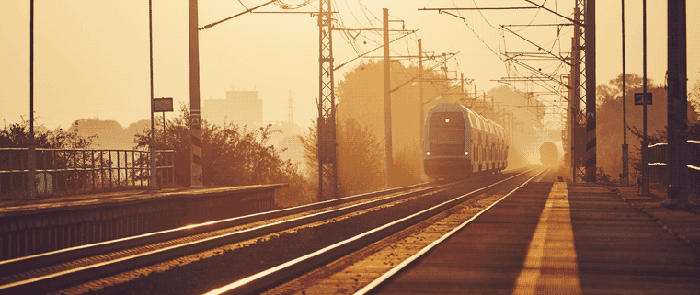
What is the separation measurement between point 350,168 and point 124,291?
1550 inches

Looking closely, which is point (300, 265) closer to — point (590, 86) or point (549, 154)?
point (590, 86)

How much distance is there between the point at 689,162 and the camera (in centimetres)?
1980

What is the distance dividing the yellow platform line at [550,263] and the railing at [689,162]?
4688 millimetres

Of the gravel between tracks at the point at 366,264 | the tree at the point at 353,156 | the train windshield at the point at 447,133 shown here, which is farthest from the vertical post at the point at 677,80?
the tree at the point at 353,156

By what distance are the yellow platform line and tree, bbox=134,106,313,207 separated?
19.0 metres

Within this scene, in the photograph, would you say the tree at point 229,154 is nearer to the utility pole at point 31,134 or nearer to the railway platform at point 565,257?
the utility pole at point 31,134

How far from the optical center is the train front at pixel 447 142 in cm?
4128

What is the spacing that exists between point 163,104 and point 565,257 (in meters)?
14.8

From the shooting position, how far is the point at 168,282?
32.5ft

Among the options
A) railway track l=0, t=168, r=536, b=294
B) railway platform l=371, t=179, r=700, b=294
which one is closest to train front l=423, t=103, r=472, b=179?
railway track l=0, t=168, r=536, b=294

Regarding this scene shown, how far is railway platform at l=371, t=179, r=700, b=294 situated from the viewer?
854 cm

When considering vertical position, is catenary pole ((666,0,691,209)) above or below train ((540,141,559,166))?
above

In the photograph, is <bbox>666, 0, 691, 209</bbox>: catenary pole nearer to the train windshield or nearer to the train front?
the train front

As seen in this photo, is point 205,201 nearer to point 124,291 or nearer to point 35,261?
point 35,261
